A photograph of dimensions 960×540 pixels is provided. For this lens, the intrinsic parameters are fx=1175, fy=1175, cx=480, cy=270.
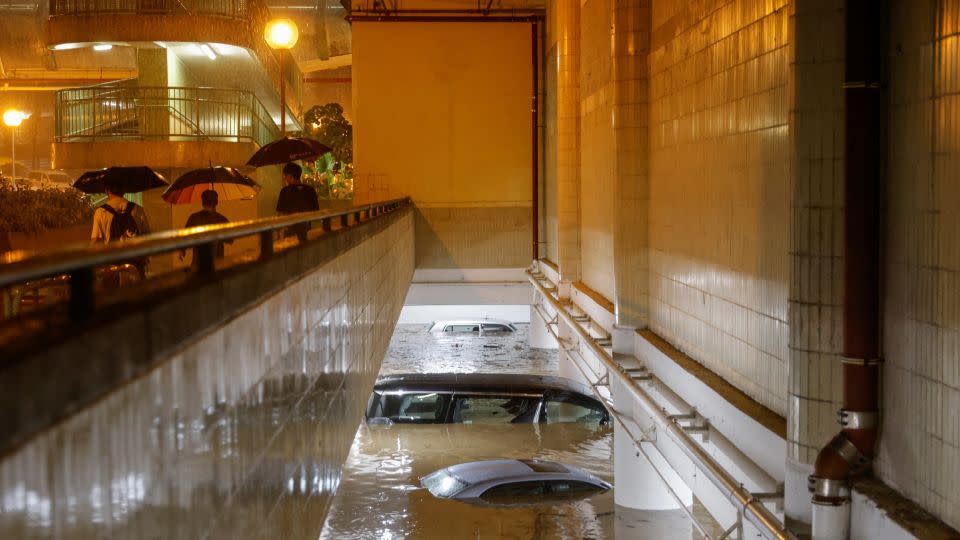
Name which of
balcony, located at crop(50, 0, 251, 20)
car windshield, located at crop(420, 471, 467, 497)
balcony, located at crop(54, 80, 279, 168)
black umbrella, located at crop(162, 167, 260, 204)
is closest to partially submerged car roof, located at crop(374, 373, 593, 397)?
car windshield, located at crop(420, 471, 467, 497)

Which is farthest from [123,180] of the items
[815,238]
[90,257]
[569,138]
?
[90,257]

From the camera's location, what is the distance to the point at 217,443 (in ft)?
12.2

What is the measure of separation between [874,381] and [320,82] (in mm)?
41550

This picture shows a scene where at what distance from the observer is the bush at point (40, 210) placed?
1495 cm

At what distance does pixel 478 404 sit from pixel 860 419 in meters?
13.3

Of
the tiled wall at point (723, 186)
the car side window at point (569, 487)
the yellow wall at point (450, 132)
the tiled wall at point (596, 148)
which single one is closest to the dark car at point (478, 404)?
the tiled wall at point (596, 148)

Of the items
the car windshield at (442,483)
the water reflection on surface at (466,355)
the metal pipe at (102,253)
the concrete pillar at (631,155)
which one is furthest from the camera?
the water reflection on surface at (466,355)

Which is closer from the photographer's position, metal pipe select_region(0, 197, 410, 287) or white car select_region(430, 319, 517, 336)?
metal pipe select_region(0, 197, 410, 287)

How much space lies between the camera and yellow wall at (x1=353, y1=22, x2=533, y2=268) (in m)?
22.4

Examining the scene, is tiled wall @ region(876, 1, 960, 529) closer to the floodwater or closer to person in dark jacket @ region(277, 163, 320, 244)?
person in dark jacket @ region(277, 163, 320, 244)

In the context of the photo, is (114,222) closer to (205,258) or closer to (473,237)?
(205,258)

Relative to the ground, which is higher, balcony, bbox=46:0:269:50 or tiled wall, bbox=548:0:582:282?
balcony, bbox=46:0:269:50

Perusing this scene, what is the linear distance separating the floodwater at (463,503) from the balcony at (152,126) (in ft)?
22.0

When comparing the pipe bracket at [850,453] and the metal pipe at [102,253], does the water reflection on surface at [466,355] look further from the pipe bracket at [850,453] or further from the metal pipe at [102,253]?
the metal pipe at [102,253]
